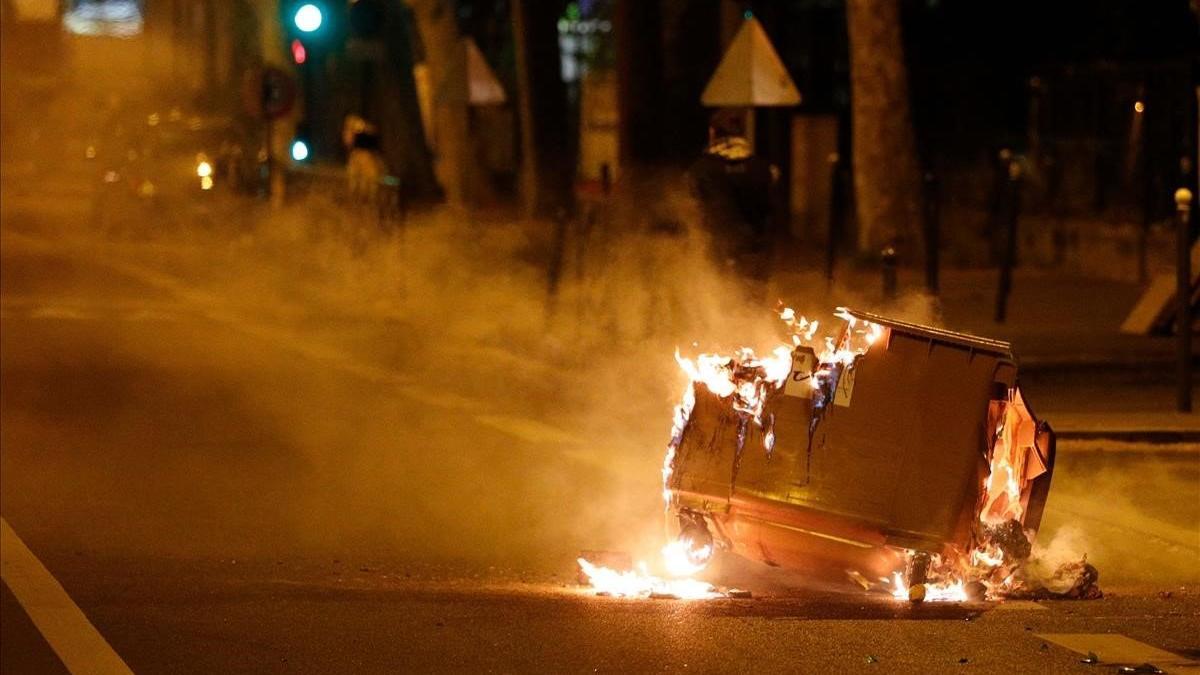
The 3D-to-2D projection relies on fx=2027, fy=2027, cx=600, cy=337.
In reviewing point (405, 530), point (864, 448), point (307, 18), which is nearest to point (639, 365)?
point (405, 530)

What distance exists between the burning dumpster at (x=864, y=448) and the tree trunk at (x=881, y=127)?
14447 mm

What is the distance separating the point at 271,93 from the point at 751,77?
928 cm

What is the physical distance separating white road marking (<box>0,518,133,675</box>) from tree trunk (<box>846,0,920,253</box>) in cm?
1458

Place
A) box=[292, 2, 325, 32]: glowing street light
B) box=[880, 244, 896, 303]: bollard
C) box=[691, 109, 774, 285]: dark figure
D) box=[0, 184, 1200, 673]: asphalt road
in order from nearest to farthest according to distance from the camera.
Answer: box=[0, 184, 1200, 673]: asphalt road → box=[880, 244, 896, 303]: bollard → box=[691, 109, 774, 285]: dark figure → box=[292, 2, 325, 32]: glowing street light

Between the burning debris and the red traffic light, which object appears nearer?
the burning debris

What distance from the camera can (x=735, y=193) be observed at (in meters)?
13.9

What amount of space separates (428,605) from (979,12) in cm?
2381

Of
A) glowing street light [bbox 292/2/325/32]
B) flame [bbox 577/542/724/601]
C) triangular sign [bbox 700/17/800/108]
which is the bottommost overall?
flame [bbox 577/542/724/601]

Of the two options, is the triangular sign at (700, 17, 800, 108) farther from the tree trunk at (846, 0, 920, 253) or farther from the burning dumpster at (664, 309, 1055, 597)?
the burning dumpster at (664, 309, 1055, 597)

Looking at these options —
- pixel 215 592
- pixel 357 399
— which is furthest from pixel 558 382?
pixel 215 592

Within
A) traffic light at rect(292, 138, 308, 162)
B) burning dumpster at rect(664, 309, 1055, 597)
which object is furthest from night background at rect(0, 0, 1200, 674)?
traffic light at rect(292, 138, 308, 162)

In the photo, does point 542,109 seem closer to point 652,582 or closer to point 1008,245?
point 1008,245

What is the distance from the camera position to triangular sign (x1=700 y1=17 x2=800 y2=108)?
16906mm

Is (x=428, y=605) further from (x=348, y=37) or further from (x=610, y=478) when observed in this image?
(x=348, y=37)
